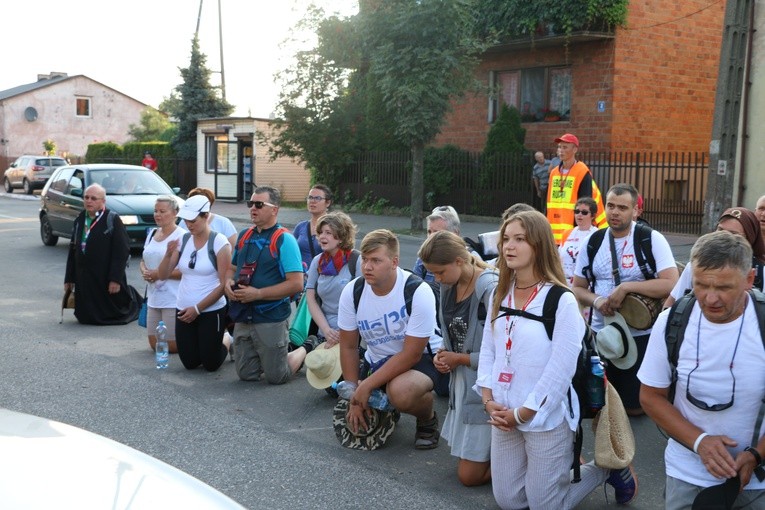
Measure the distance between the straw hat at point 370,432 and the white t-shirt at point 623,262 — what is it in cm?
187

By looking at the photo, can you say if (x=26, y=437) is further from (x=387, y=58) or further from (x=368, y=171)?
(x=368, y=171)

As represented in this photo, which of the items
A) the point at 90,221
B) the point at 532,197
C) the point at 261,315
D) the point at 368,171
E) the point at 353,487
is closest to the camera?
the point at 353,487

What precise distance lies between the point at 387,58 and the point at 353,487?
16.1 metres

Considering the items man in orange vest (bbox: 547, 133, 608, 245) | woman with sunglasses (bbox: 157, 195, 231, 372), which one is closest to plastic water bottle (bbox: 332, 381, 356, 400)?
woman with sunglasses (bbox: 157, 195, 231, 372)

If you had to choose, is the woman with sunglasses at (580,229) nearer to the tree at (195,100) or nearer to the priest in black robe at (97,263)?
the priest in black robe at (97,263)

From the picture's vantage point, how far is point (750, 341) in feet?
11.4

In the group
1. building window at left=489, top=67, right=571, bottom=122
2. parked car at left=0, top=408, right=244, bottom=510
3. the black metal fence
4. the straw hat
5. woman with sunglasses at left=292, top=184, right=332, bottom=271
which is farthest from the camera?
building window at left=489, top=67, right=571, bottom=122

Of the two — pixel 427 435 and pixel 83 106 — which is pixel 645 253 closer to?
pixel 427 435

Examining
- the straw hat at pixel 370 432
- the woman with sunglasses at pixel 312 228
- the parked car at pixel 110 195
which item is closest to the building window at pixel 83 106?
the parked car at pixel 110 195

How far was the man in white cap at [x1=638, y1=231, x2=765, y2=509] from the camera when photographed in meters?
3.45

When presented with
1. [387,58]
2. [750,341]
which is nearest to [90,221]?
[750,341]

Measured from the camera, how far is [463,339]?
5340 millimetres

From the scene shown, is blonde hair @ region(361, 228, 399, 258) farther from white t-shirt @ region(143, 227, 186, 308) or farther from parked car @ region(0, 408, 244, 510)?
white t-shirt @ region(143, 227, 186, 308)

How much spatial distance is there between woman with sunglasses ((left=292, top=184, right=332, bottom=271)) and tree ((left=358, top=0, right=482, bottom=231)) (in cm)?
1182
